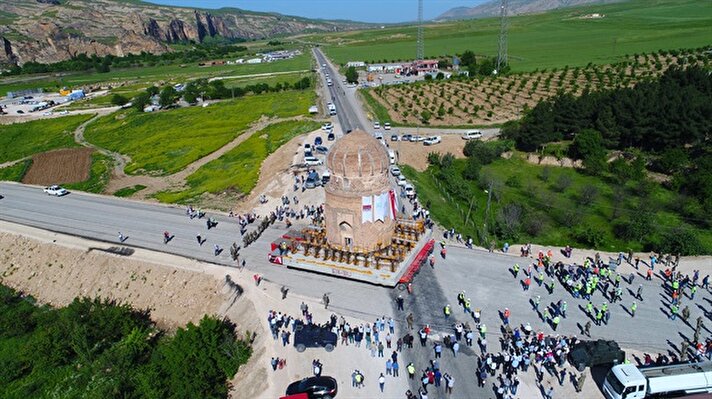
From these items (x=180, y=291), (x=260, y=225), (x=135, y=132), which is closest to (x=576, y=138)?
(x=260, y=225)

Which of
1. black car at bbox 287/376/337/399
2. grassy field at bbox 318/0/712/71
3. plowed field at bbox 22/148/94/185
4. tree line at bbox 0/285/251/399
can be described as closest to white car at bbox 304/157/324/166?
tree line at bbox 0/285/251/399

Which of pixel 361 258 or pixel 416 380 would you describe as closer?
pixel 416 380

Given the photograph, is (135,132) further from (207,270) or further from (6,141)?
(207,270)

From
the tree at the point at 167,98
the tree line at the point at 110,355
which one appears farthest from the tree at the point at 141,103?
the tree line at the point at 110,355

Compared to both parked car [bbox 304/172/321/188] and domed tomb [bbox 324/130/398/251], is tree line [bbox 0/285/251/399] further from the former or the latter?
parked car [bbox 304/172/321/188]

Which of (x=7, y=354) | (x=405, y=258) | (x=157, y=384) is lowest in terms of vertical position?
(x=7, y=354)

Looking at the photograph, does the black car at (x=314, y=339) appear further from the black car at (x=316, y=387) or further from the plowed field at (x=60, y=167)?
the plowed field at (x=60, y=167)

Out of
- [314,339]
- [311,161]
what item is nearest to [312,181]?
[311,161]
